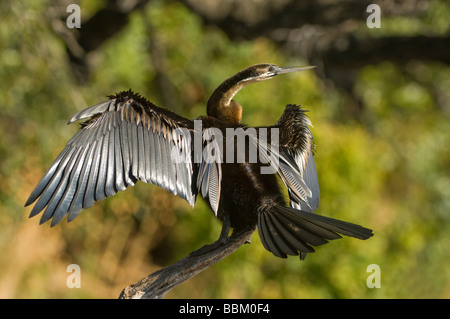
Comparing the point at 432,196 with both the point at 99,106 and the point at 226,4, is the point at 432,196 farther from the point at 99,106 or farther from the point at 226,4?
the point at 99,106

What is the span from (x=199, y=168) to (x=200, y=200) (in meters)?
2.71

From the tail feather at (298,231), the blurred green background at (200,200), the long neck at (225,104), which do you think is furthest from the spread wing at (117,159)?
the blurred green background at (200,200)

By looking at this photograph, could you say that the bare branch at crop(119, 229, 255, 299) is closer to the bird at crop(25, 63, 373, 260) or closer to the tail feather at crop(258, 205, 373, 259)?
the bird at crop(25, 63, 373, 260)

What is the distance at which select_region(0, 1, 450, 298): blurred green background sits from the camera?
4.56m

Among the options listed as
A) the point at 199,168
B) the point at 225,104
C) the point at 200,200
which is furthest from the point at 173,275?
the point at 200,200

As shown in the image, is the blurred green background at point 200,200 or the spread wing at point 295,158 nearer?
the spread wing at point 295,158

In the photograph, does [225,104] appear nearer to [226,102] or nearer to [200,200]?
[226,102]

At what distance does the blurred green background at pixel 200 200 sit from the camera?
4.56 metres

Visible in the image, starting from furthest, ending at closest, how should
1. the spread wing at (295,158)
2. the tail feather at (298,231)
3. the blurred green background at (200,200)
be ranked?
the blurred green background at (200,200), the spread wing at (295,158), the tail feather at (298,231)

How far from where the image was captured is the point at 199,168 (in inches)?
77.2

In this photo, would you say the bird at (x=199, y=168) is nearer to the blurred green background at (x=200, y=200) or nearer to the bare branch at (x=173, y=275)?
the bare branch at (x=173, y=275)

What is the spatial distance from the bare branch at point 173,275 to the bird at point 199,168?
0.19 ft

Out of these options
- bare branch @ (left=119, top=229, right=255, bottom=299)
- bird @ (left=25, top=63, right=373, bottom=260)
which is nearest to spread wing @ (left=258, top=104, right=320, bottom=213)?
bird @ (left=25, top=63, right=373, bottom=260)

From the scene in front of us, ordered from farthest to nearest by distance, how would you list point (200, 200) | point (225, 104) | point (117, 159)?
point (200, 200) → point (225, 104) → point (117, 159)
